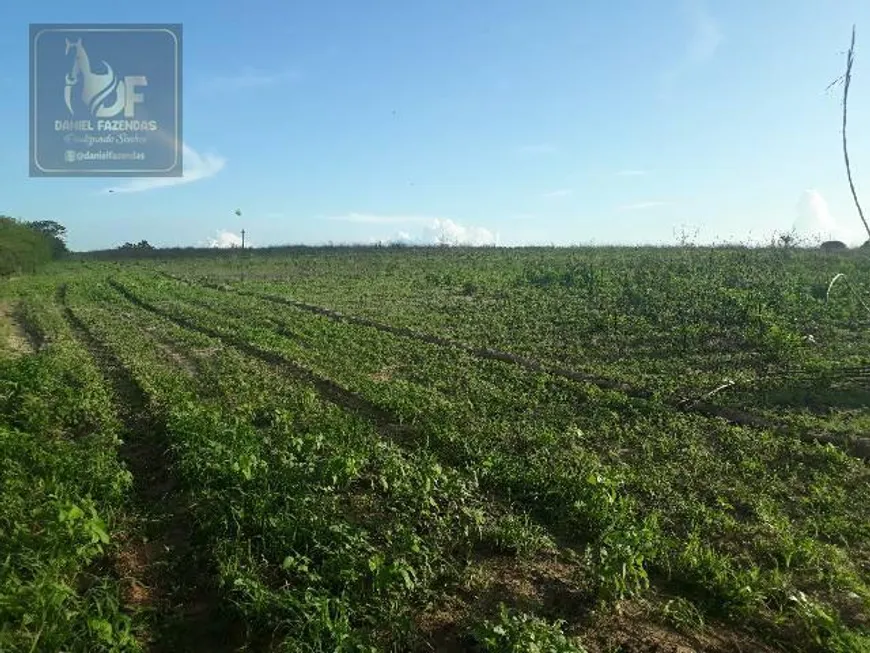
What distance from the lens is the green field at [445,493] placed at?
181 inches

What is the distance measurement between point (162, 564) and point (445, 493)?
8.30 ft

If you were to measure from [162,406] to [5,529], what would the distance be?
4349 millimetres

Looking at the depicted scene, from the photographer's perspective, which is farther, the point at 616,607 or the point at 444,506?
the point at 444,506

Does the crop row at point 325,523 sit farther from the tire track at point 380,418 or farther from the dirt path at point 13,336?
the dirt path at point 13,336

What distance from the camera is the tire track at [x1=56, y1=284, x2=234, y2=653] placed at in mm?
4562

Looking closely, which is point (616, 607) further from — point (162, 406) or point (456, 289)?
point (456, 289)

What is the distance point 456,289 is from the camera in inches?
1073

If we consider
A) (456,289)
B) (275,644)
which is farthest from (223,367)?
(456,289)

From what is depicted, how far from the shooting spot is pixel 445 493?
20.5ft

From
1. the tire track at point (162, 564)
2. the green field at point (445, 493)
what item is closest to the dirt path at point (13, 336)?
the green field at point (445, 493)

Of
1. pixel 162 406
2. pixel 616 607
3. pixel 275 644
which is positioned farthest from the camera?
pixel 162 406

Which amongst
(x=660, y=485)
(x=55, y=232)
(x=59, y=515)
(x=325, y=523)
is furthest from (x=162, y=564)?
(x=55, y=232)

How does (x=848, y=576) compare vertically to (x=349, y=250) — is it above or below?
below

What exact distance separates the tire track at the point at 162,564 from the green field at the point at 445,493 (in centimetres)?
2
